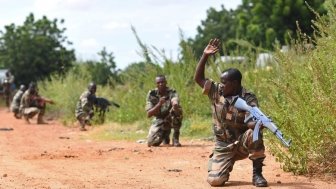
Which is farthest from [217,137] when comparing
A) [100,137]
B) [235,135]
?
[100,137]

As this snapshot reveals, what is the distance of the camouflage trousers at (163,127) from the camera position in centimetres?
920

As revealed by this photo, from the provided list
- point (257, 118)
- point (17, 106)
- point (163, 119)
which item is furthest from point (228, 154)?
point (17, 106)

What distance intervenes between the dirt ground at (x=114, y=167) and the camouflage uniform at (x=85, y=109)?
316 cm

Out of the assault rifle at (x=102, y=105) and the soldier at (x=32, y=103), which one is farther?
the soldier at (x=32, y=103)

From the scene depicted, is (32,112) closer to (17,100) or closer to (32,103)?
(32,103)

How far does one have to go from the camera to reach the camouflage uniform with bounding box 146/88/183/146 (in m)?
9.20

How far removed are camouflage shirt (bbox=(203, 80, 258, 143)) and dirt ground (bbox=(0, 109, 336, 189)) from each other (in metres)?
0.47

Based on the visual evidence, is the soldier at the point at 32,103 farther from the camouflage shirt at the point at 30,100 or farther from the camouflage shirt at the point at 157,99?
the camouflage shirt at the point at 157,99

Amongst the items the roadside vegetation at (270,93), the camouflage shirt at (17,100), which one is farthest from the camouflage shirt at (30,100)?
the camouflage shirt at (17,100)

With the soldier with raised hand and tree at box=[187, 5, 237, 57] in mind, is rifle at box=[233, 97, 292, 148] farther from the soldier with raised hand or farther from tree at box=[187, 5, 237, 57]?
tree at box=[187, 5, 237, 57]

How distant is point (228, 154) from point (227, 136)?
170 mm

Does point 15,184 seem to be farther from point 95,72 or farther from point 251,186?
point 95,72

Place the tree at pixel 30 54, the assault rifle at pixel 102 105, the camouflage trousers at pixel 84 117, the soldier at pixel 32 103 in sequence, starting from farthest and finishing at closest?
1. the tree at pixel 30 54
2. the soldier at pixel 32 103
3. the assault rifle at pixel 102 105
4. the camouflage trousers at pixel 84 117

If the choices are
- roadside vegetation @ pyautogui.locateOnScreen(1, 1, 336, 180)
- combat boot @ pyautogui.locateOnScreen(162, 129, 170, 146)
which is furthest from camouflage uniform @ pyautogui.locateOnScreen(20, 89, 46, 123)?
combat boot @ pyautogui.locateOnScreen(162, 129, 170, 146)
